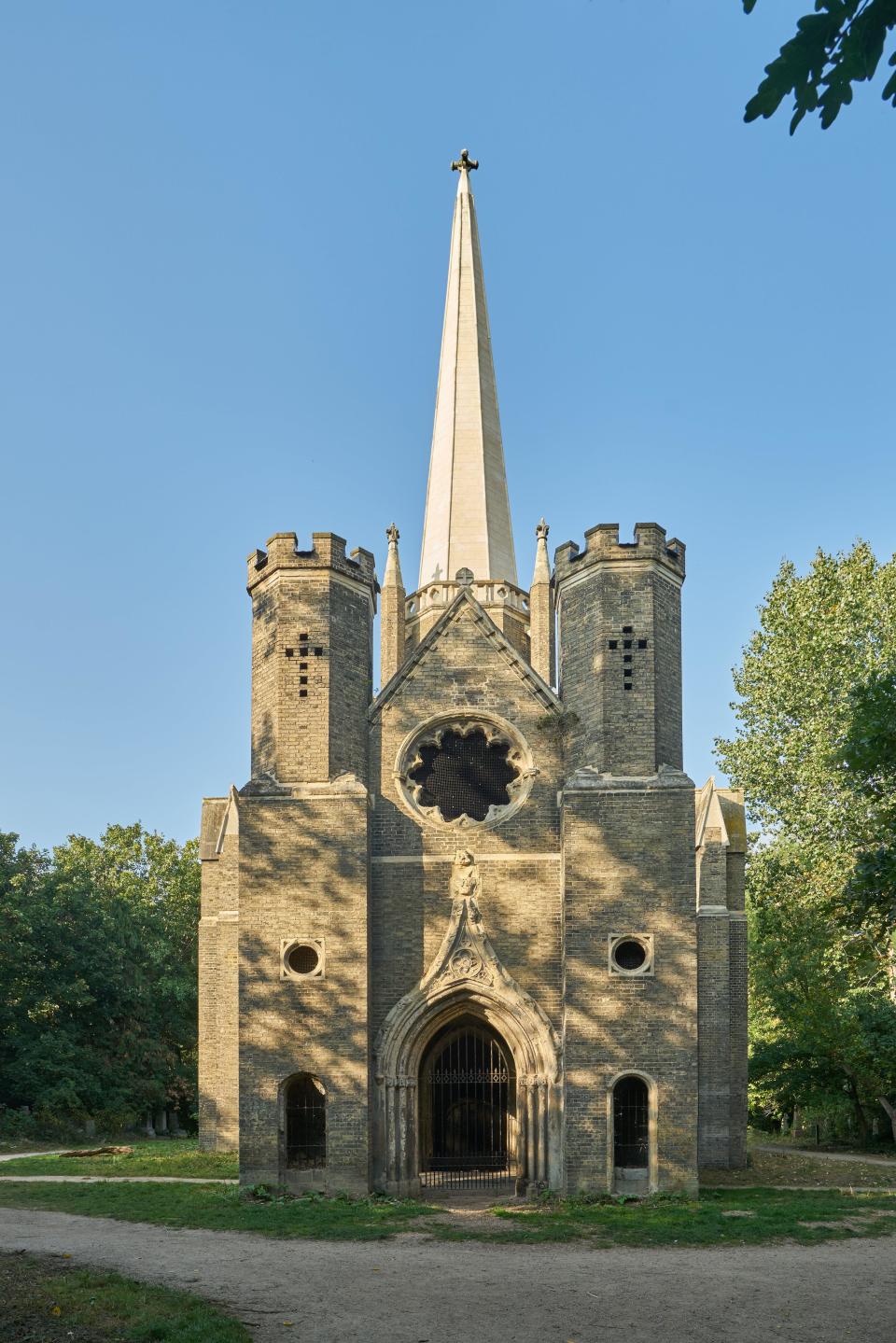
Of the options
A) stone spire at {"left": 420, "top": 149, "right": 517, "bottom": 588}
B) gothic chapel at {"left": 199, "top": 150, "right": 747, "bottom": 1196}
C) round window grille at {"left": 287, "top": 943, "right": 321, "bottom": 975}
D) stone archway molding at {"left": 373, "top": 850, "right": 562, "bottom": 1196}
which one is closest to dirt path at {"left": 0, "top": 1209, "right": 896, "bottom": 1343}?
gothic chapel at {"left": 199, "top": 150, "right": 747, "bottom": 1196}

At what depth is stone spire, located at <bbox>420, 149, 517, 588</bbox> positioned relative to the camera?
1202 inches

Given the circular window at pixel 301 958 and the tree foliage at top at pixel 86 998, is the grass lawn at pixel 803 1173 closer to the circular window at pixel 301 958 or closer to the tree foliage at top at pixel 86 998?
the circular window at pixel 301 958

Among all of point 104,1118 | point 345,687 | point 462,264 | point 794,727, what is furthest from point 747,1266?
point 462,264

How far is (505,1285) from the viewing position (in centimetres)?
1282

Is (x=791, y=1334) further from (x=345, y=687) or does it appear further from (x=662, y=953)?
(x=345, y=687)

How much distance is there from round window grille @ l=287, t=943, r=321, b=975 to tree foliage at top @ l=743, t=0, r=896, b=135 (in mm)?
16534

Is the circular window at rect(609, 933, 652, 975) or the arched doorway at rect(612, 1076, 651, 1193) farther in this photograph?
the circular window at rect(609, 933, 652, 975)

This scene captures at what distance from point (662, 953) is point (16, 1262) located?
400 inches

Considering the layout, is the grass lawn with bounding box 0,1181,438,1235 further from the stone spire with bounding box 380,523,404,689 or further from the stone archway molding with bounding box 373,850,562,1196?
the stone spire with bounding box 380,523,404,689

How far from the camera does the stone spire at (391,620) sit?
29484 mm

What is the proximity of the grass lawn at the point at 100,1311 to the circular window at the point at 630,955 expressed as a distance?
9.27 metres

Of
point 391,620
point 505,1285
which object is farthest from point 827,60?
point 391,620

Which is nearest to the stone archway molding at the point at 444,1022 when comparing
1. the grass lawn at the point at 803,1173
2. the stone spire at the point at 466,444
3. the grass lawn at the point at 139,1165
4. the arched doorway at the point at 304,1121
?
the arched doorway at the point at 304,1121

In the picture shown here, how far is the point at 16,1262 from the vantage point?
12.6 meters
